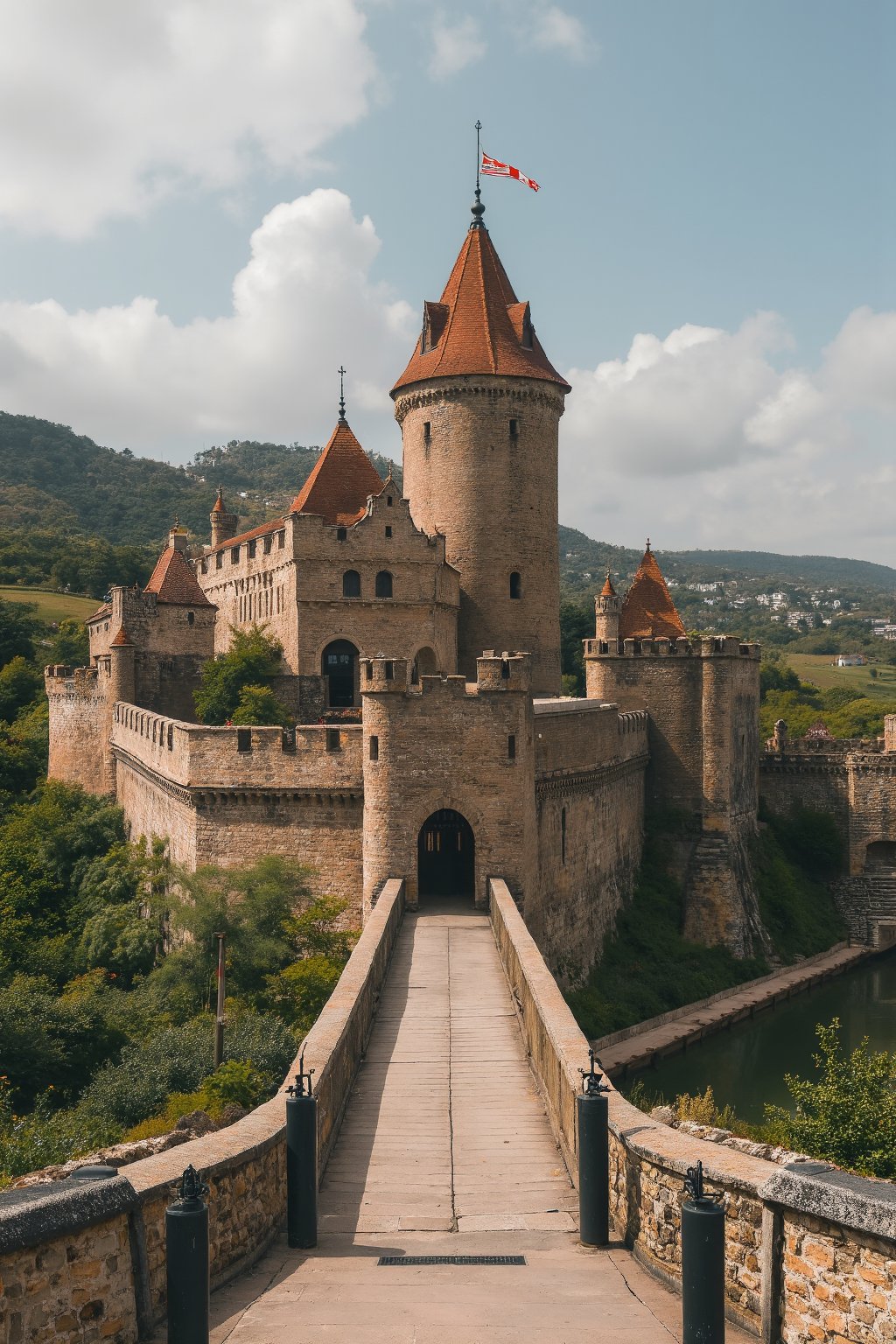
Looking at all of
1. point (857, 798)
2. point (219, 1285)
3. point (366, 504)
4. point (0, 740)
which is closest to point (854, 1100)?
point (219, 1285)

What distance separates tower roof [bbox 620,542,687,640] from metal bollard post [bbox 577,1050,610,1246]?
33.7 metres

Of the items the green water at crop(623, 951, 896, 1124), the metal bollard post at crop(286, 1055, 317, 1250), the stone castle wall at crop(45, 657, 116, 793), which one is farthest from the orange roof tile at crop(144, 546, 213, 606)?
the metal bollard post at crop(286, 1055, 317, 1250)

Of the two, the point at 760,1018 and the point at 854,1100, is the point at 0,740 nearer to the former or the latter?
the point at 760,1018

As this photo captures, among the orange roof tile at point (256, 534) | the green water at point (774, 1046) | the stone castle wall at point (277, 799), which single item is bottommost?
the green water at point (774, 1046)

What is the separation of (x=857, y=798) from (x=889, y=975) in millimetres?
7212

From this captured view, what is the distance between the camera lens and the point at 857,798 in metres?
50.2

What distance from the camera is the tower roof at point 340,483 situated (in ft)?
126

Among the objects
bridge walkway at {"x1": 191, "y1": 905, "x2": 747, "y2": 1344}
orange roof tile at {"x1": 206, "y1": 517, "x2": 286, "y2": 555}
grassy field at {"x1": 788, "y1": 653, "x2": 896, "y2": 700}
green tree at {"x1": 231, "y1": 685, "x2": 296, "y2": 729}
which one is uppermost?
orange roof tile at {"x1": 206, "y1": 517, "x2": 286, "y2": 555}

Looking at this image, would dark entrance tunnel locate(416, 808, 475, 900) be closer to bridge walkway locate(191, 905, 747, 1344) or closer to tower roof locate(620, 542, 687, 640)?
bridge walkway locate(191, 905, 747, 1344)

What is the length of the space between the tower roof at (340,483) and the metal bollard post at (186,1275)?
1228 inches

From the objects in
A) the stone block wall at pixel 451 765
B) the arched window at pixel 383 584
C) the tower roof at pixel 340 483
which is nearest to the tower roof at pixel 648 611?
the arched window at pixel 383 584

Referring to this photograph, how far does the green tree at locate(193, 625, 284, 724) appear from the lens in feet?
120

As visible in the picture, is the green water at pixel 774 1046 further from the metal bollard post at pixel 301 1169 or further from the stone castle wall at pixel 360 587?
the metal bollard post at pixel 301 1169

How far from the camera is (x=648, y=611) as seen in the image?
43844 millimetres
